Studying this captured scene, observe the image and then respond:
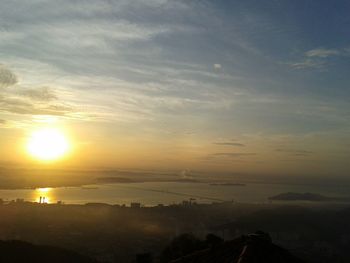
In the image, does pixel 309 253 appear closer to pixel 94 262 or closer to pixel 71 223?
pixel 94 262

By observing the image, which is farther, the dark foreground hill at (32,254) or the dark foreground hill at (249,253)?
the dark foreground hill at (32,254)

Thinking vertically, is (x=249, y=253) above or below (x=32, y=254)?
above

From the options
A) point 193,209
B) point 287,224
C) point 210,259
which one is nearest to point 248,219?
point 287,224

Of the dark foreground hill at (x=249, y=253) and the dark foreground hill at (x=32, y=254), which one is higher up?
the dark foreground hill at (x=249, y=253)

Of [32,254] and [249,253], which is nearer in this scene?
[249,253]

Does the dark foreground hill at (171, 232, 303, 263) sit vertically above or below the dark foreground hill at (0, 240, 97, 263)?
above

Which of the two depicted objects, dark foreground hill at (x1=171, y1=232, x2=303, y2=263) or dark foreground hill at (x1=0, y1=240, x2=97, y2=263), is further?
dark foreground hill at (x1=0, y1=240, x2=97, y2=263)
